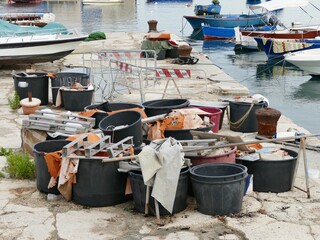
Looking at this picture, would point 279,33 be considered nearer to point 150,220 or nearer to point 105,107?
point 105,107

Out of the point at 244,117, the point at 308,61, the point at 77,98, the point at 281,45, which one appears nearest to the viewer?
the point at 244,117

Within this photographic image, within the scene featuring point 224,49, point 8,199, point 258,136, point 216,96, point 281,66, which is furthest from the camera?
point 224,49

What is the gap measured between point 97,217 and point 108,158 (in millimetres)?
661

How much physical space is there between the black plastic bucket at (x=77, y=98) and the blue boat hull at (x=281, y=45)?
16269 millimetres

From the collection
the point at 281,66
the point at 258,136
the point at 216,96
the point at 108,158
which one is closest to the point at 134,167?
the point at 108,158

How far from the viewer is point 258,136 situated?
10.5 m

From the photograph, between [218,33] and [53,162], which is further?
[218,33]

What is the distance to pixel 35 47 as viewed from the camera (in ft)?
58.0

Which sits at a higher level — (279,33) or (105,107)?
(105,107)

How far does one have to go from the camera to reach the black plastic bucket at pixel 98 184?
7000 mm

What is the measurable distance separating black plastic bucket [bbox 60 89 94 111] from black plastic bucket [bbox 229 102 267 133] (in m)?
2.96

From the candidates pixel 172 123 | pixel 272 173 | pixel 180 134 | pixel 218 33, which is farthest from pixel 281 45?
pixel 272 173

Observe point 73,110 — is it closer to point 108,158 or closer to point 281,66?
point 108,158

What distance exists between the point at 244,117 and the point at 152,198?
456 cm
